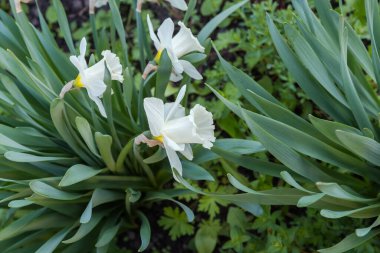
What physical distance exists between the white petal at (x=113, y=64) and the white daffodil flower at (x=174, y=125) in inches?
5.8

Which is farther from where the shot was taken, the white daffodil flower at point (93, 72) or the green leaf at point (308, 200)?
the white daffodil flower at point (93, 72)

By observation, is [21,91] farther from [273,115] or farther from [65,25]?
[273,115]

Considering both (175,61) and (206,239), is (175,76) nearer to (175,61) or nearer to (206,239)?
(175,61)

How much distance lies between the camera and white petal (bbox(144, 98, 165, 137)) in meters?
1.21

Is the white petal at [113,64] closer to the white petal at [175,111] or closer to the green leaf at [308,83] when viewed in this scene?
the white petal at [175,111]

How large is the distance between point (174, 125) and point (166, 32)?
0.25 metres

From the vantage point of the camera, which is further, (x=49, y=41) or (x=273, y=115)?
(x=49, y=41)

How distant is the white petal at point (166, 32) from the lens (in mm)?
1322

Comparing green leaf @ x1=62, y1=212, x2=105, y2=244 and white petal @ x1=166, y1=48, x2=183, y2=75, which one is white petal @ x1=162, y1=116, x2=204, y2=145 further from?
green leaf @ x1=62, y1=212, x2=105, y2=244

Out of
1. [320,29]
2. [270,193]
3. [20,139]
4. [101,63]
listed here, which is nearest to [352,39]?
[320,29]

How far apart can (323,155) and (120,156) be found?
0.52m

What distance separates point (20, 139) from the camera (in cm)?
142

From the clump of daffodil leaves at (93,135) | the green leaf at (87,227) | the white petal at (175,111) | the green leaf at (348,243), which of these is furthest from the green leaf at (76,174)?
the green leaf at (348,243)

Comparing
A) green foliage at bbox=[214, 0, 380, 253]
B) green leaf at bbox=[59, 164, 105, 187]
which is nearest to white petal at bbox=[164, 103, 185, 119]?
green foliage at bbox=[214, 0, 380, 253]
